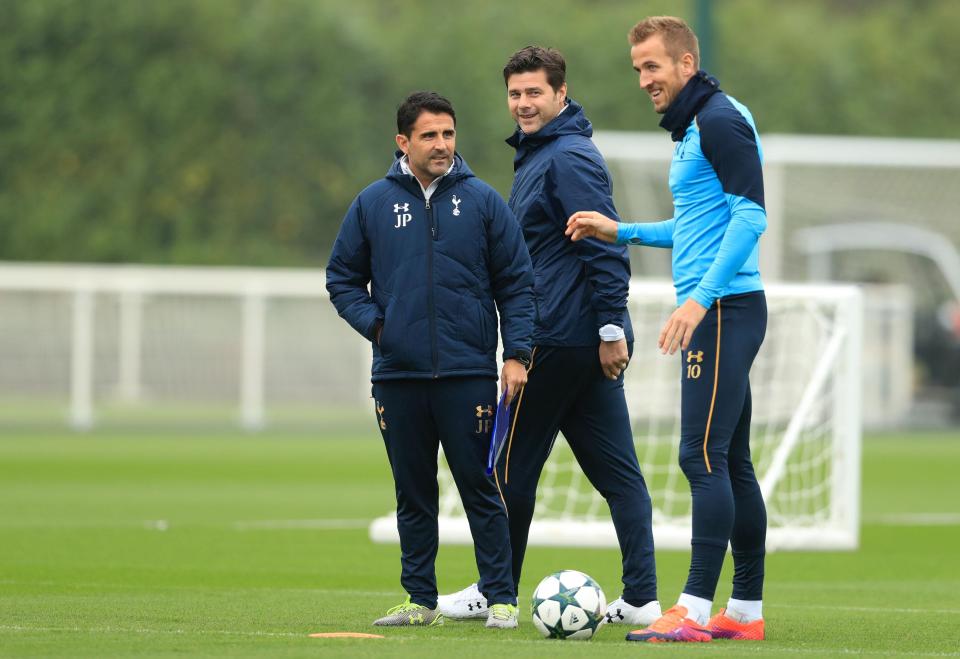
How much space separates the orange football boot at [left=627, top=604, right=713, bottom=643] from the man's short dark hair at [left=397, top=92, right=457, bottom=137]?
2.06m

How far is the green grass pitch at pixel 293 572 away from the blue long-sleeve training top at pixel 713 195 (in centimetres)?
137

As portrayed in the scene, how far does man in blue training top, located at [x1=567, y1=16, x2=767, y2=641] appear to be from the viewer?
6.53m

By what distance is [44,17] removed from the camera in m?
41.7

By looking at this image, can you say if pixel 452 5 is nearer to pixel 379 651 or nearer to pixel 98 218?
pixel 98 218

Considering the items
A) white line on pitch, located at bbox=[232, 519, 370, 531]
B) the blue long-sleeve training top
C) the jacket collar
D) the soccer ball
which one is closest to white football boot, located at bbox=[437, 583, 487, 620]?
the soccer ball

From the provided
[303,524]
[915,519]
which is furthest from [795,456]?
[303,524]

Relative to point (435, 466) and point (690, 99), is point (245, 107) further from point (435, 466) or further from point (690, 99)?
point (690, 99)

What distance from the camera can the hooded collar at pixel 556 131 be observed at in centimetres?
712

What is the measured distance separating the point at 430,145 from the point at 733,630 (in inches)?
85.7

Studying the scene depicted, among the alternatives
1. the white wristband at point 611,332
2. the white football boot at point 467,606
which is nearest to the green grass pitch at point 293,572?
the white football boot at point 467,606

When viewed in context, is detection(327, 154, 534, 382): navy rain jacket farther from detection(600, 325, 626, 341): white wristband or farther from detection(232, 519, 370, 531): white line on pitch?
detection(232, 519, 370, 531): white line on pitch

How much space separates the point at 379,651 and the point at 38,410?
22.6m

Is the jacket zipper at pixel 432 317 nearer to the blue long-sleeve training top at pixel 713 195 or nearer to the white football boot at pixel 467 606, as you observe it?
the blue long-sleeve training top at pixel 713 195

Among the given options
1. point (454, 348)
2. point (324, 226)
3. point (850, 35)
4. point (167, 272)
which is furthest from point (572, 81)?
point (454, 348)
